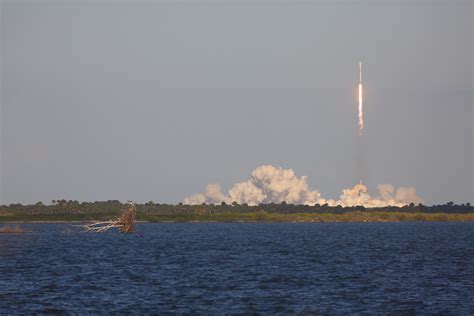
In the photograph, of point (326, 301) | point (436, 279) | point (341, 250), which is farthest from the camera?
point (341, 250)

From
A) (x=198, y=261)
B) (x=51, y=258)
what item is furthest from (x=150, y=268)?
(x=51, y=258)

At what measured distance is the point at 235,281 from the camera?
7969 cm

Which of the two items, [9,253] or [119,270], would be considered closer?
[119,270]

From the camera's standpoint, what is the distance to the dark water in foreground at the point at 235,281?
209 ft

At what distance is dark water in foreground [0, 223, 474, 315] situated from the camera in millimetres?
63562

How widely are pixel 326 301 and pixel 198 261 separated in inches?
1587

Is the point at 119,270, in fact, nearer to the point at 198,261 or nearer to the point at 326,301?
the point at 198,261

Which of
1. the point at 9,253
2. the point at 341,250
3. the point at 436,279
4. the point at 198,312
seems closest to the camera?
the point at 198,312

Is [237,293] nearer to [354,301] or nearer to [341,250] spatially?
[354,301]

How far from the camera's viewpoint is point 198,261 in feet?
344

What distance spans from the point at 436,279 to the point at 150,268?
94.8ft

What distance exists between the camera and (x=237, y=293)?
7075cm

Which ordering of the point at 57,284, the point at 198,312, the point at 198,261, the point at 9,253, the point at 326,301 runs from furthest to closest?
the point at 9,253 → the point at 198,261 → the point at 57,284 → the point at 326,301 → the point at 198,312

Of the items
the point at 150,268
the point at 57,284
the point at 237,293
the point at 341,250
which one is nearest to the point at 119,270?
the point at 150,268
